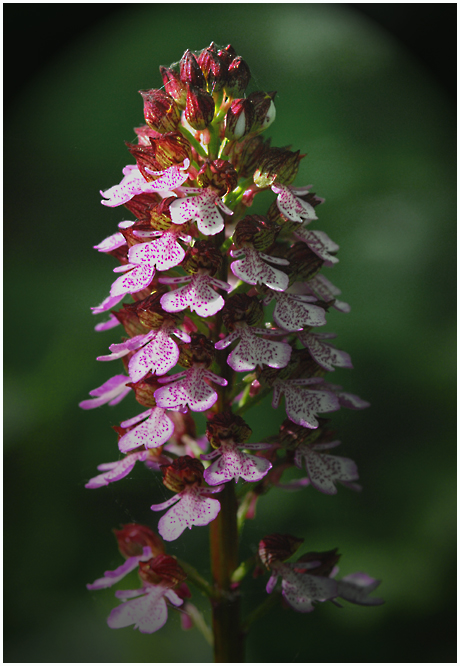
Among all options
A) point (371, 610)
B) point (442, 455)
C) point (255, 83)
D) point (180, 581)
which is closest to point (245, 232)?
point (255, 83)

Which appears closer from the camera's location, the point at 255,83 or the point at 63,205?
the point at 255,83

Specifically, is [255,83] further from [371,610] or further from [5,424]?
[371,610]

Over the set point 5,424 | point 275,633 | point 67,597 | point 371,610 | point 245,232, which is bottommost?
point 67,597

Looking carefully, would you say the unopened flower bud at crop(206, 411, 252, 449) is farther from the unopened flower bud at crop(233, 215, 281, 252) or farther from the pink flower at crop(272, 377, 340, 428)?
the unopened flower bud at crop(233, 215, 281, 252)

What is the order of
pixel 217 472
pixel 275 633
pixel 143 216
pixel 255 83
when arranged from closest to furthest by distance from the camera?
pixel 217 472, pixel 143 216, pixel 255 83, pixel 275 633

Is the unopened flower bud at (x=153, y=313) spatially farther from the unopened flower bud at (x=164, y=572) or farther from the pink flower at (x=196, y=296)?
the unopened flower bud at (x=164, y=572)

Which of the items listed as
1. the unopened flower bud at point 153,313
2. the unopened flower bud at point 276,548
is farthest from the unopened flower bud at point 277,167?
the unopened flower bud at point 276,548
